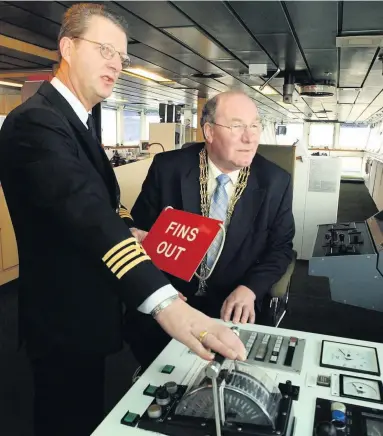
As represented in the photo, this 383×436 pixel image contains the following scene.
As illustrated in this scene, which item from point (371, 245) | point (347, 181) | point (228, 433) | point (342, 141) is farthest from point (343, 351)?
point (342, 141)

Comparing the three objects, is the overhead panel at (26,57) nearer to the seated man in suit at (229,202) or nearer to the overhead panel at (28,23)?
the overhead panel at (28,23)

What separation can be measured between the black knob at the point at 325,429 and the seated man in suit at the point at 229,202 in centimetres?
71

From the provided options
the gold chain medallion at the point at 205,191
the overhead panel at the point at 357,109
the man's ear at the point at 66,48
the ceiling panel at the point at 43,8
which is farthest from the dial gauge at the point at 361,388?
the overhead panel at the point at 357,109

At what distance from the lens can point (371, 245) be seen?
249 centimetres

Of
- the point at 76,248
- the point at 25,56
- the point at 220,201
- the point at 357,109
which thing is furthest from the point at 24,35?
the point at 357,109

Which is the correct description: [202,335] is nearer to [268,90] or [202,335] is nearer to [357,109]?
[268,90]

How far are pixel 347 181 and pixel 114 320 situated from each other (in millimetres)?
14103

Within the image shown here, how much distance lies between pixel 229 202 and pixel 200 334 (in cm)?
102

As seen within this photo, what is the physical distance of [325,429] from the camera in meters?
0.72

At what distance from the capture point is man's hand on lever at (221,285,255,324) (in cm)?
130

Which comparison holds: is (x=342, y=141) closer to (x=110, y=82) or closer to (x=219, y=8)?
(x=219, y=8)

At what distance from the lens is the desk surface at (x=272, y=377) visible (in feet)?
2.60

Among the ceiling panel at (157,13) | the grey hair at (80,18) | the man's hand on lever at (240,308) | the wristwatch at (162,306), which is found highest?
the ceiling panel at (157,13)

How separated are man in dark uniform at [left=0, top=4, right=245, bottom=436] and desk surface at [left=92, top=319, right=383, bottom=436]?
16 cm
